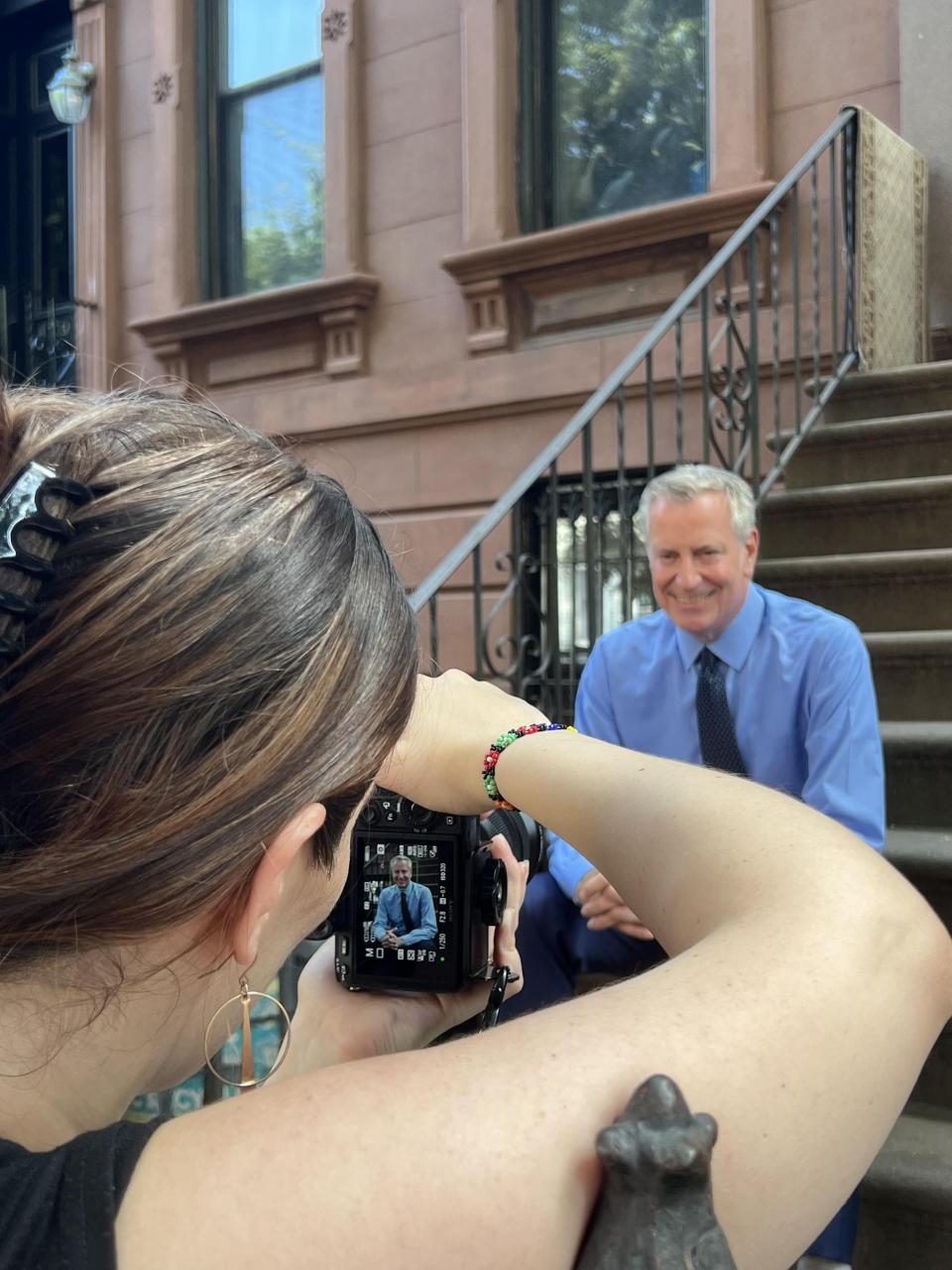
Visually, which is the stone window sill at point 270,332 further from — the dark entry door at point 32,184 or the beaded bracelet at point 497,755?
Answer: the beaded bracelet at point 497,755

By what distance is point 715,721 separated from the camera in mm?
2988

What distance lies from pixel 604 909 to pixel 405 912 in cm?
157

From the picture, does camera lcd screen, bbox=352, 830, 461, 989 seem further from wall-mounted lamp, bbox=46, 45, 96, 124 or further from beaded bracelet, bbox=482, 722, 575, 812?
wall-mounted lamp, bbox=46, 45, 96, 124

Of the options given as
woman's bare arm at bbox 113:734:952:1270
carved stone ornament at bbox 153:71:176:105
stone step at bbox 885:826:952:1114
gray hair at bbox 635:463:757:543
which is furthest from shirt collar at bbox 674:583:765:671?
carved stone ornament at bbox 153:71:176:105

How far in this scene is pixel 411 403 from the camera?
20.5 ft

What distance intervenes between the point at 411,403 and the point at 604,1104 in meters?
5.85

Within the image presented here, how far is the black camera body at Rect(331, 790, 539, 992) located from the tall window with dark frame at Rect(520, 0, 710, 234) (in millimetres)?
5312

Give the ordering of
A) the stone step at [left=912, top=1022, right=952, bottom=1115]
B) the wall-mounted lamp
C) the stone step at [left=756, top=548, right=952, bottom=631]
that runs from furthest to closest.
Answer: the wall-mounted lamp → the stone step at [left=756, top=548, right=952, bottom=631] → the stone step at [left=912, top=1022, right=952, bottom=1115]

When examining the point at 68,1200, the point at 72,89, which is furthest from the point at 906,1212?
the point at 72,89

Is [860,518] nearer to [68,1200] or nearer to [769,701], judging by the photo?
[769,701]

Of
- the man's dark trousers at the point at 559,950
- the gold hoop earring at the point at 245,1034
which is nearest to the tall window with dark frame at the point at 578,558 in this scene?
the man's dark trousers at the point at 559,950

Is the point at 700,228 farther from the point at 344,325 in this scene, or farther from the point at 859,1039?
the point at 859,1039

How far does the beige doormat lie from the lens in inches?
183

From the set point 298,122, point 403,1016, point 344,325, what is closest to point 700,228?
point 344,325
